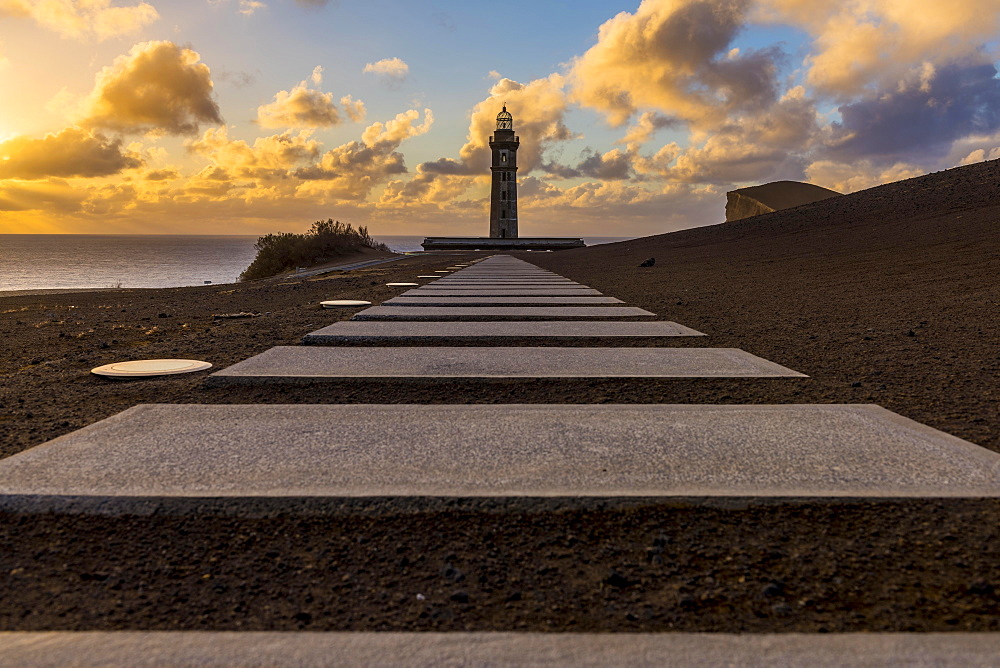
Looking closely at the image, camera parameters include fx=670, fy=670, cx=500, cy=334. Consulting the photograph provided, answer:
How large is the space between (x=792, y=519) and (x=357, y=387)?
103 inches

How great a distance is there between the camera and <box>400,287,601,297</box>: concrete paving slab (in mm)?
10105

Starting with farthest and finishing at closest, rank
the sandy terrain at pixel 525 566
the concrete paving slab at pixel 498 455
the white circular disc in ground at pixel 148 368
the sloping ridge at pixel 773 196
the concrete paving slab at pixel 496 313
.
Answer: the sloping ridge at pixel 773 196
the concrete paving slab at pixel 496 313
the white circular disc in ground at pixel 148 368
the concrete paving slab at pixel 498 455
the sandy terrain at pixel 525 566

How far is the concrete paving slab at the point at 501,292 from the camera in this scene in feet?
33.2

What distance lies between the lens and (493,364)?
4543 millimetres

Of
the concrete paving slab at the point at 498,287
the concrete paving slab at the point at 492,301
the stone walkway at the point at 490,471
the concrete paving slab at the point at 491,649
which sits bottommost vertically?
the concrete paving slab at the point at 491,649

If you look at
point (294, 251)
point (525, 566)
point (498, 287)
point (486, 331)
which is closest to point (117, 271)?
point (294, 251)

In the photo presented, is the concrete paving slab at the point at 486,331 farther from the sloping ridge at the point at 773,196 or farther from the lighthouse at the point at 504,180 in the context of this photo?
the lighthouse at the point at 504,180

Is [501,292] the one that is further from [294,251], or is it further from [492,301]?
[294,251]

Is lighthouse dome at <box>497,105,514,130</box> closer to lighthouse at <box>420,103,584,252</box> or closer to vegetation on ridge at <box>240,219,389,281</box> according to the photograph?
lighthouse at <box>420,103,584,252</box>

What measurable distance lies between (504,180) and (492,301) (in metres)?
47.8

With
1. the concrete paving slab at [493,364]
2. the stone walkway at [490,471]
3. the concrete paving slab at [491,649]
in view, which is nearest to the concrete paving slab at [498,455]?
the stone walkway at [490,471]

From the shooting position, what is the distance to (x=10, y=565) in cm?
Answer: 185

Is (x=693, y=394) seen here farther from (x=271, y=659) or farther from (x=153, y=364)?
(x=153, y=364)

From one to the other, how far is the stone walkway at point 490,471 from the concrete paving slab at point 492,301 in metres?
5.37
